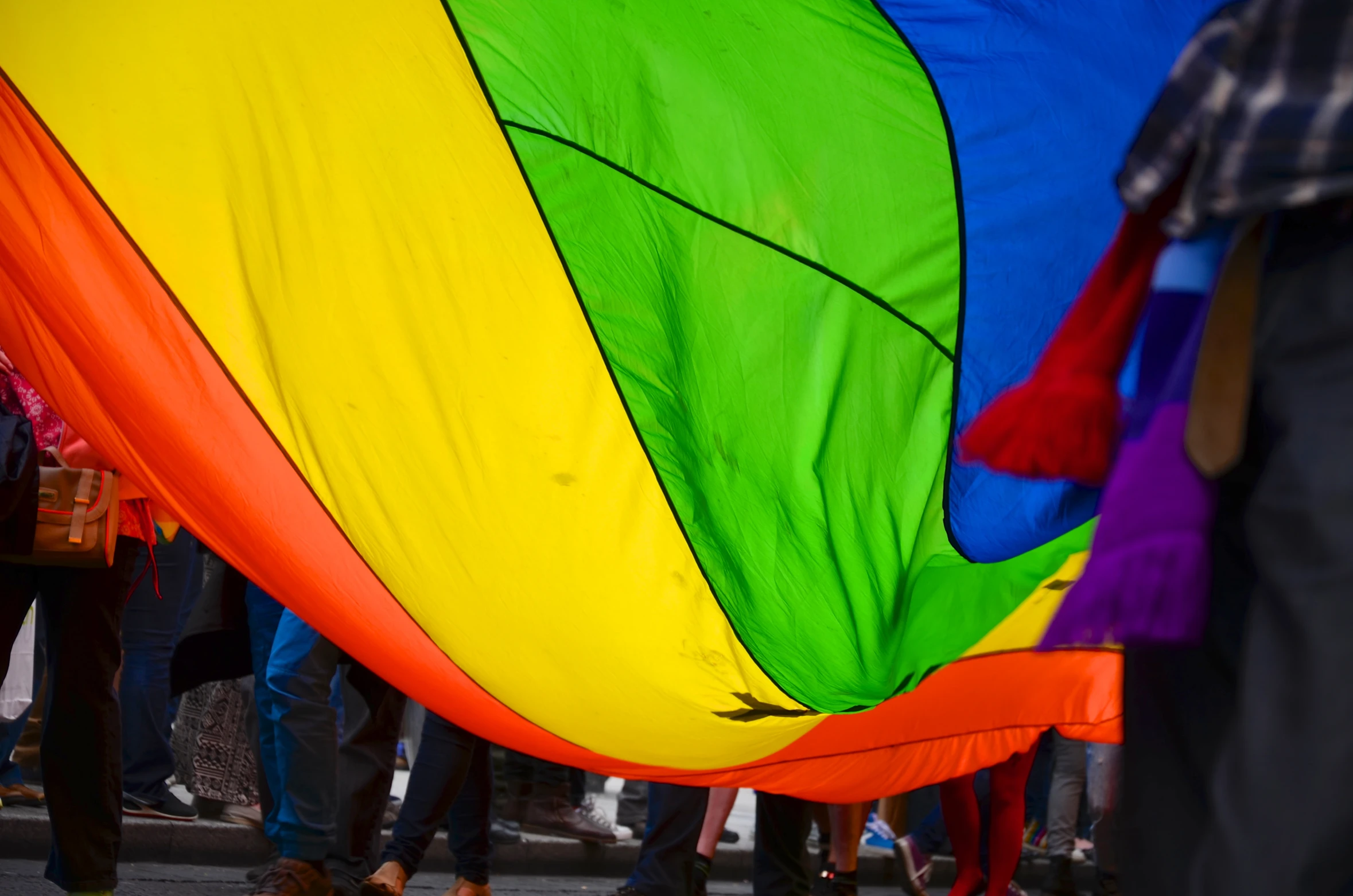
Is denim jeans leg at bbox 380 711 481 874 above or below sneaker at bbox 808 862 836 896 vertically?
above

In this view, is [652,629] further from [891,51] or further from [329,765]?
[329,765]

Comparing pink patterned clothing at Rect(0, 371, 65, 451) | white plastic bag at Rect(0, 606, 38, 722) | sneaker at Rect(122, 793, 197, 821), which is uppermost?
pink patterned clothing at Rect(0, 371, 65, 451)

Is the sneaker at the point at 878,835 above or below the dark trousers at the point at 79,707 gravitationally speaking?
below

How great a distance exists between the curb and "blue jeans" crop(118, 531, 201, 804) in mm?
198

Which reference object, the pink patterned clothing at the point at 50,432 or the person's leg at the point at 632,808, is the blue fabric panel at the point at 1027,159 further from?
the person's leg at the point at 632,808

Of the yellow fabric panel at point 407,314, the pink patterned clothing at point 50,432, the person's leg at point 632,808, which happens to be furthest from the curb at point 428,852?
the yellow fabric panel at point 407,314

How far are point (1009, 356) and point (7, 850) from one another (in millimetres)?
3616

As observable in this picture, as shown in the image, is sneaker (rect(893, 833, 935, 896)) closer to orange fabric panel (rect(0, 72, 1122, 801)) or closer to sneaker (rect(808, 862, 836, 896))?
sneaker (rect(808, 862, 836, 896))

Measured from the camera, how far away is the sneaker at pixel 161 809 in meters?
4.84

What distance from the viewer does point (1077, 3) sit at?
8.54 feet

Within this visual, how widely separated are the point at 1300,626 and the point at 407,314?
5.94 ft

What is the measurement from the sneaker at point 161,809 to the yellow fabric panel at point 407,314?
2.55m

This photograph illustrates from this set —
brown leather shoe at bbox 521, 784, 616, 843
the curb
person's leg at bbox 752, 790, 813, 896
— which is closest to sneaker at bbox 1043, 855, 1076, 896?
the curb

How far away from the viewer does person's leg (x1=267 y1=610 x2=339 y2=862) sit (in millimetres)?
3865
